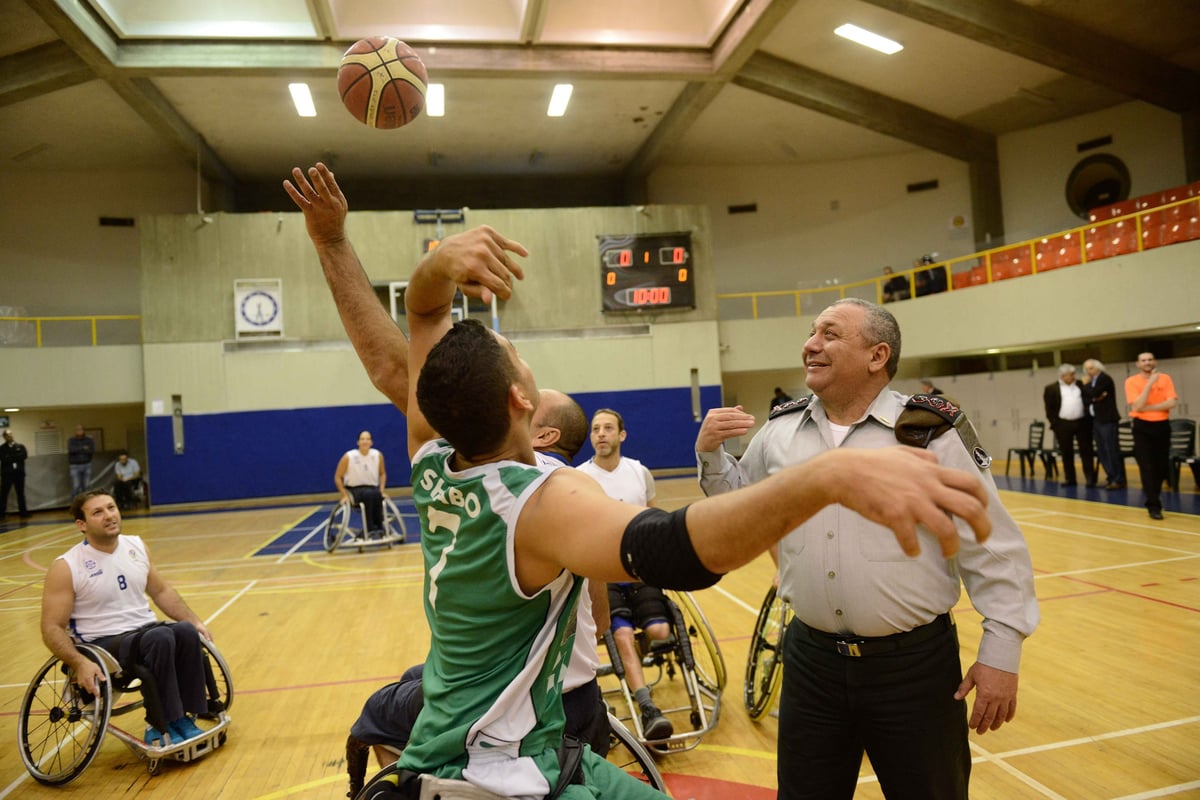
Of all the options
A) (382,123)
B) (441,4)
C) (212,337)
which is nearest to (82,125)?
(212,337)

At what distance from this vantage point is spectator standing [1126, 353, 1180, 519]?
7922 mm

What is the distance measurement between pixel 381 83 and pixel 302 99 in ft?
38.0

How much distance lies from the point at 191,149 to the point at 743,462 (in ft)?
54.0

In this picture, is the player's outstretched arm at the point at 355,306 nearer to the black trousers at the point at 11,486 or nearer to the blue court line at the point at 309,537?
the blue court line at the point at 309,537

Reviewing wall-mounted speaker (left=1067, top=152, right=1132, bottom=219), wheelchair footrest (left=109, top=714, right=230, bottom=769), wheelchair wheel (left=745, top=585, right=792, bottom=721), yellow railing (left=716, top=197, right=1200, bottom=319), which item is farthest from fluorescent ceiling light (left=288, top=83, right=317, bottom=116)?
wall-mounted speaker (left=1067, top=152, right=1132, bottom=219)

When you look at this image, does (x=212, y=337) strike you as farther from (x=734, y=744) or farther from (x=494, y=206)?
(x=734, y=744)

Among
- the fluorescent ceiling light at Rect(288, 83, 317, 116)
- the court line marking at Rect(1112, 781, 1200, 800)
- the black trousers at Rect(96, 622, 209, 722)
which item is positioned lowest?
the court line marking at Rect(1112, 781, 1200, 800)

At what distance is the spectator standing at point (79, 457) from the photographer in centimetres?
1549

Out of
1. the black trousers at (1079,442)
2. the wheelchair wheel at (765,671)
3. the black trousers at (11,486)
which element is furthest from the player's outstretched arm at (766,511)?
the black trousers at (11,486)

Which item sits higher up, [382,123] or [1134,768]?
[382,123]

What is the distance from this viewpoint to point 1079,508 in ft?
31.3

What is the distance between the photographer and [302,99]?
13.9 metres

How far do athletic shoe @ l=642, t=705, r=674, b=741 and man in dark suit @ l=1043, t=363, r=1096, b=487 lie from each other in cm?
945

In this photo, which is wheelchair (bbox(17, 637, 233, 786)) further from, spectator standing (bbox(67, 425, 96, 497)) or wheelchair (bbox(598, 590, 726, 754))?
spectator standing (bbox(67, 425, 96, 497))
